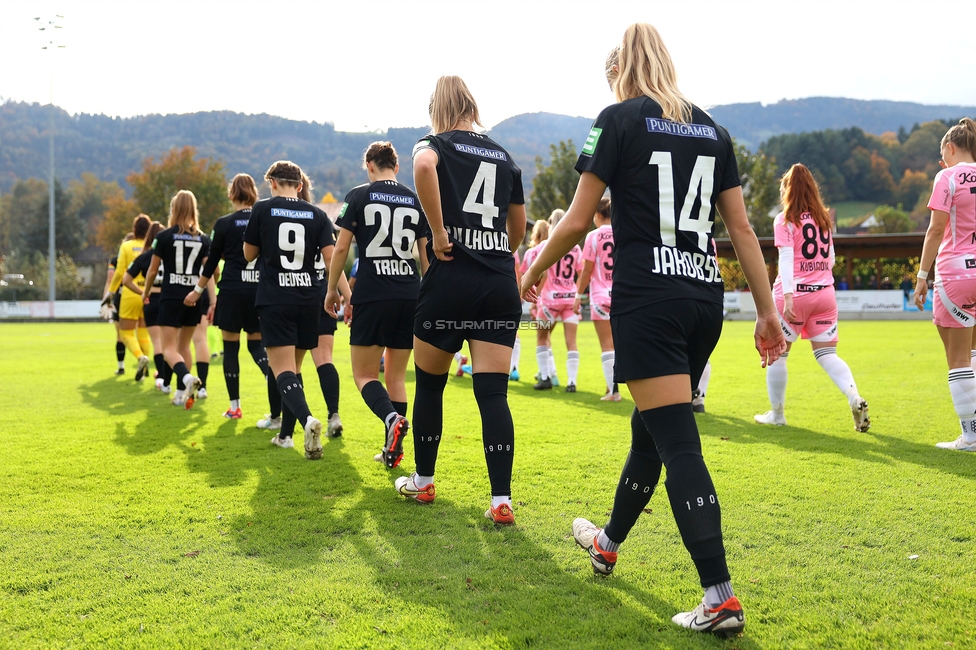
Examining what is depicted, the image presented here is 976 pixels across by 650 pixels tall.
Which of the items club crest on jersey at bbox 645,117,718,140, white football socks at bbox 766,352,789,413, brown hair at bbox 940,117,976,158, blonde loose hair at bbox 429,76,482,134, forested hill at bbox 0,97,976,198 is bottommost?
white football socks at bbox 766,352,789,413

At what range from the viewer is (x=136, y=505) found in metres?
4.33

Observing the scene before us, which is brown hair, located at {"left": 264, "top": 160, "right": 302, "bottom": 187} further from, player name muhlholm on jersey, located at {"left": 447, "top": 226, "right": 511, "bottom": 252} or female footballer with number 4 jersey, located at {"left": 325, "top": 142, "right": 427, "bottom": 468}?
player name muhlholm on jersey, located at {"left": 447, "top": 226, "right": 511, "bottom": 252}

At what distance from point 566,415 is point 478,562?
4257 mm

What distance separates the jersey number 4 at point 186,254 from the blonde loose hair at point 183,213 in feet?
0.43

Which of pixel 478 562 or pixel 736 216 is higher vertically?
pixel 736 216

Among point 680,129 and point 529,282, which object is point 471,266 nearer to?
point 529,282

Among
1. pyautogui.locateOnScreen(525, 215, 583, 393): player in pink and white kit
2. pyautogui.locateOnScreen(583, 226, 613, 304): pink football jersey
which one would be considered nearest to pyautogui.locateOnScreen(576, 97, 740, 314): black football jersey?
pyautogui.locateOnScreen(583, 226, 613, 304): pink football jersey

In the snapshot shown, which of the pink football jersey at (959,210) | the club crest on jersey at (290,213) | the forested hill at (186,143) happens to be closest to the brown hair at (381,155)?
the club crest on jersey at (290,213)

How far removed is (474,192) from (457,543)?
5.87 ft

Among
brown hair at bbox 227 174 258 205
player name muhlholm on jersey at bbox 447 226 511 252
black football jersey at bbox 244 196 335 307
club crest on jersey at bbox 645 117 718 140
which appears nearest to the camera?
club crest on jersey at bbox 645 117 718 140

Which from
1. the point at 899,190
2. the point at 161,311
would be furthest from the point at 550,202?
the point at 899,190

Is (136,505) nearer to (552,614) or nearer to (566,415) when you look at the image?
(552,614)

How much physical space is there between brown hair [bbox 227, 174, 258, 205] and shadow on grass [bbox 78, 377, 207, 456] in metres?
2.16

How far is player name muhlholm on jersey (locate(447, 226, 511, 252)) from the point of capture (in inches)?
155
